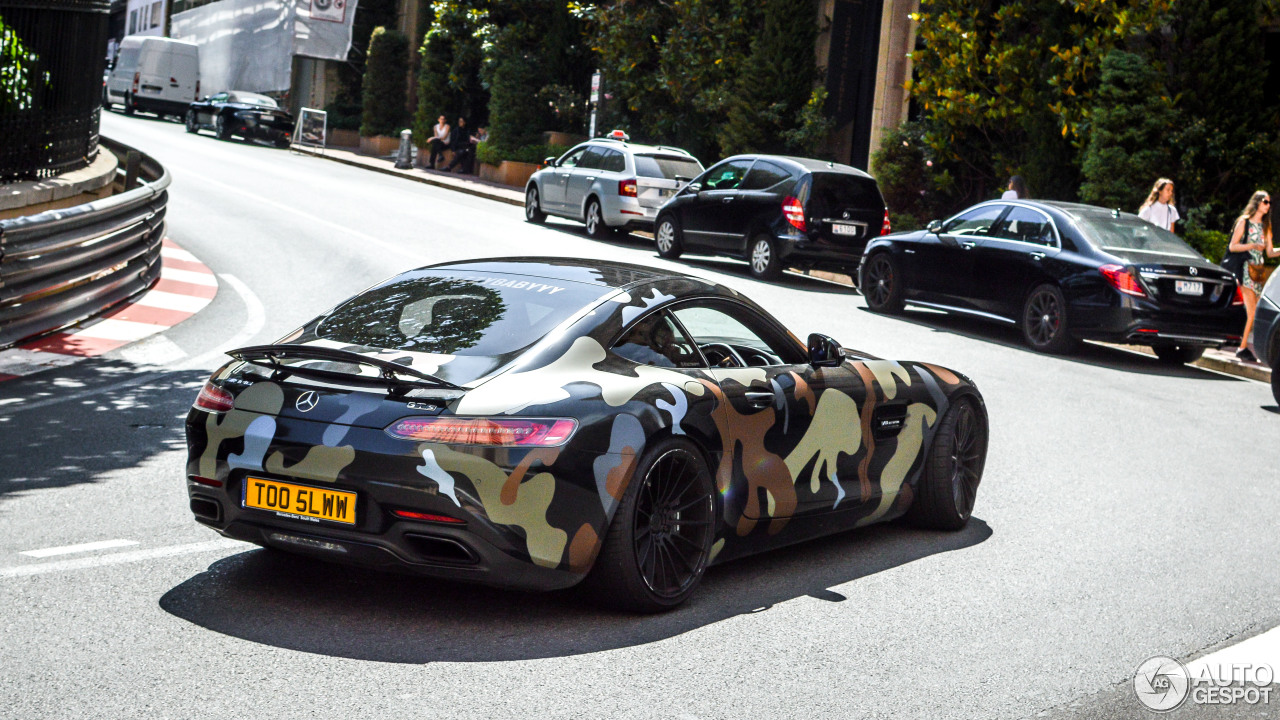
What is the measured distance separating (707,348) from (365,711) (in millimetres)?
2479

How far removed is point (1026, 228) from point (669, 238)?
681 centimetres

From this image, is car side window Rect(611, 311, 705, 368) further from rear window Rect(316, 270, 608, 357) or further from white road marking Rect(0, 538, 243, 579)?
white road marking Rect(0, 538, 243, 579)

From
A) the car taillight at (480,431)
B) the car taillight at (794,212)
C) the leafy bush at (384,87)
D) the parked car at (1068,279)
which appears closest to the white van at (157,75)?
the leafy bush at (384,87)

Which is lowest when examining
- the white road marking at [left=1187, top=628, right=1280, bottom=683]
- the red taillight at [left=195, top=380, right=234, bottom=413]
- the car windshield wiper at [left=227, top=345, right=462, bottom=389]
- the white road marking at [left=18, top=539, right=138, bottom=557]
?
the white road marking at [left=18, top=539, right=138, bottom=557]

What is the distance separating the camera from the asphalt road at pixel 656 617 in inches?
183

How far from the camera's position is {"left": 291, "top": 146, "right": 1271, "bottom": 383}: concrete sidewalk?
15570mm

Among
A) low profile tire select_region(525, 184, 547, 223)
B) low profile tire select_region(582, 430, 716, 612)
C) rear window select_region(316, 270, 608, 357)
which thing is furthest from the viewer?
low profile tire select_region(525, 184, 547, 223)

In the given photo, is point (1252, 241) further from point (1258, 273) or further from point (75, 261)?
point (75, 261)

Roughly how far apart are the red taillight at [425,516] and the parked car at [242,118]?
136 ft

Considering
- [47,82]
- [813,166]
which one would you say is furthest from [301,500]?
[813,166]

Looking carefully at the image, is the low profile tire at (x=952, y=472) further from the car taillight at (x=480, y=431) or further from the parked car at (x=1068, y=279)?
the parked car at (x=1068, y=279)

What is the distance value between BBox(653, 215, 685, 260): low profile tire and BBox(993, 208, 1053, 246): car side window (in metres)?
6.23

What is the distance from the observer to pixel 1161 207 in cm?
1753
